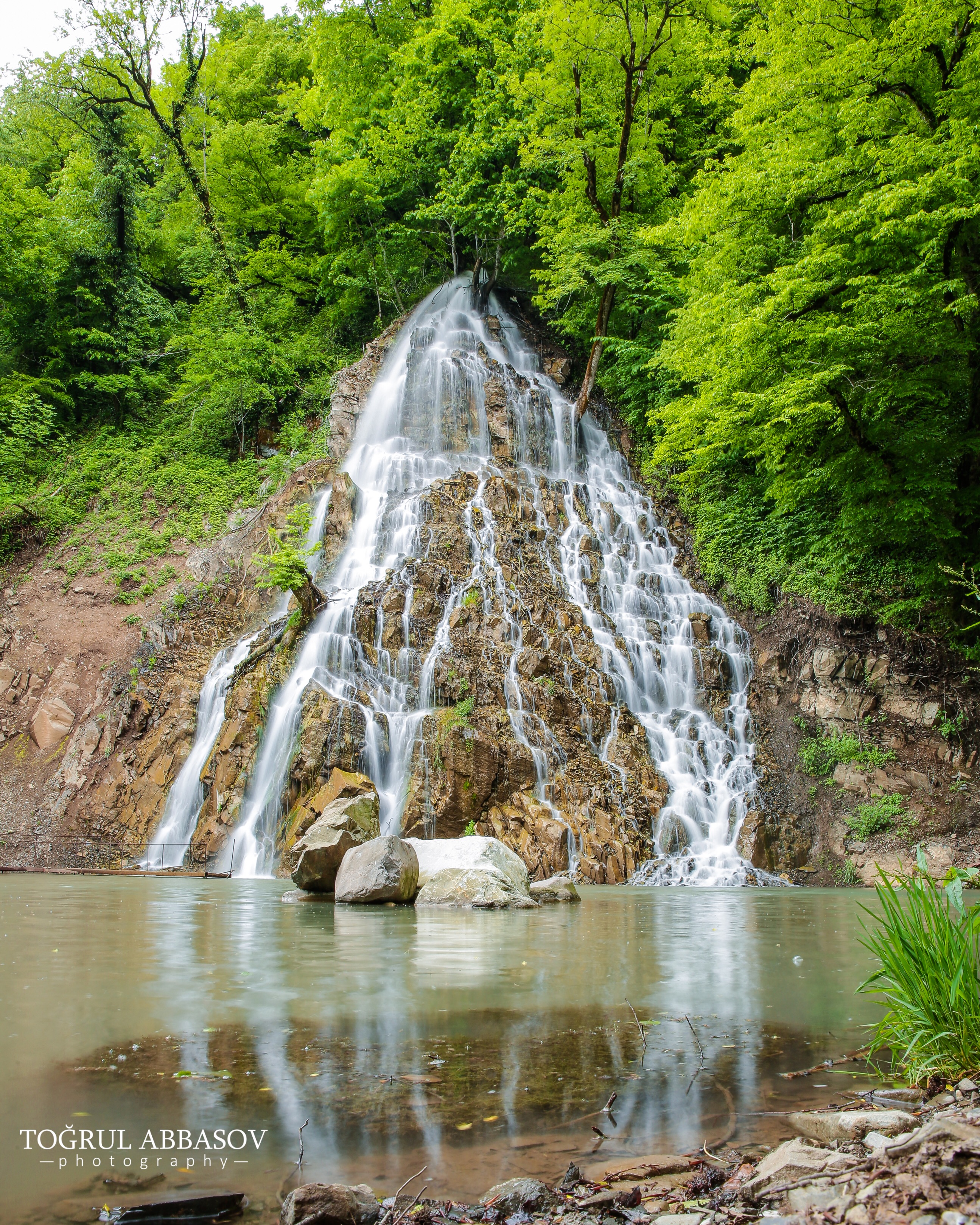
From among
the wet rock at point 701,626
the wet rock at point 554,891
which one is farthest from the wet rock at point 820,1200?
the wet rock at point 701,626

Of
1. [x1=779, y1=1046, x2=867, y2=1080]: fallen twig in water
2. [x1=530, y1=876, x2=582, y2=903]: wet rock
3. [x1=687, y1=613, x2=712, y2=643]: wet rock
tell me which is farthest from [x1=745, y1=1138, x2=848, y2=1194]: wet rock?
[x1=687, y1=613, x2=712, y2=643]: wet rock

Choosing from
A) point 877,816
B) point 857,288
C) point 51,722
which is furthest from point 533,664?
point 51,722

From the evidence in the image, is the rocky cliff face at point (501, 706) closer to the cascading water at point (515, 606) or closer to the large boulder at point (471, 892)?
the cascading water at point (515, 606)

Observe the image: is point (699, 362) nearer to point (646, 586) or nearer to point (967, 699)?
point (646, 586)

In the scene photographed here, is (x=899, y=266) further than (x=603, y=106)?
No

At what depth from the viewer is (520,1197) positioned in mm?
1975

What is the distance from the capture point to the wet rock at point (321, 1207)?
5.99 ft

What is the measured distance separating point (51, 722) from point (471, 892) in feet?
40.0

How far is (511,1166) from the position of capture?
221 centimetres

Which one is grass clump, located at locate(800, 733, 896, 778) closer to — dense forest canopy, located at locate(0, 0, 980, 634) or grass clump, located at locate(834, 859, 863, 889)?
grass clump, located at locate(834, 859, 863, 889)

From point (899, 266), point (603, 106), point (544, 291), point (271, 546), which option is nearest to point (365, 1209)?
point (899, 266)

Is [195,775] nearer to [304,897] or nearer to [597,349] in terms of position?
[304,897]

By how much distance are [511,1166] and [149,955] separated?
3.96 meters

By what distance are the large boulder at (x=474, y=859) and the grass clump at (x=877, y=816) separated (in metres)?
7.50
